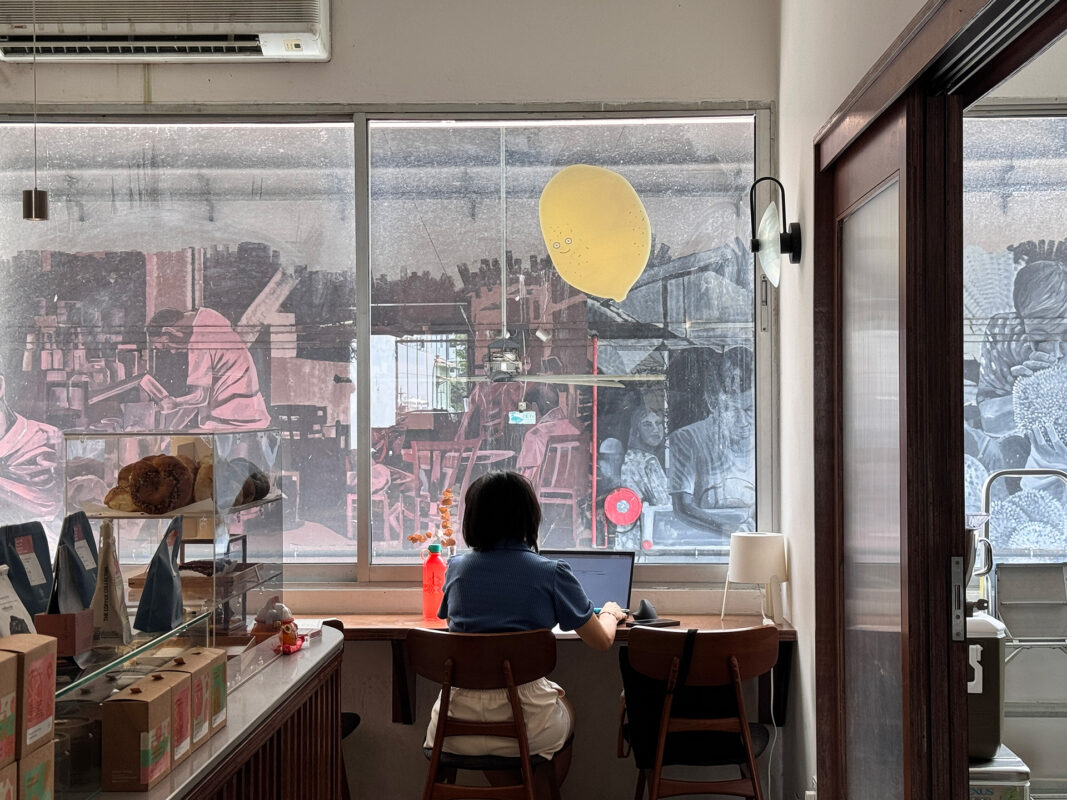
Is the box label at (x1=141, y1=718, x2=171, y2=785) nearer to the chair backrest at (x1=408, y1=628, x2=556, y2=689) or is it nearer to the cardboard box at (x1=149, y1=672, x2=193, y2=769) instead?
the cardboard box at (x1=149, y1=672, x2=193, y2=769)

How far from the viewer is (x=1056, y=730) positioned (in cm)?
232

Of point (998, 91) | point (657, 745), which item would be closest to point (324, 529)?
point (657, 745)

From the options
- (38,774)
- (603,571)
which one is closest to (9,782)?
(38,774)

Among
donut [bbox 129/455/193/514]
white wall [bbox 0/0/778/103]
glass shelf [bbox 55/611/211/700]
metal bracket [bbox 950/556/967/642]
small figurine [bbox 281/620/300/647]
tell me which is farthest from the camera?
white wall [bbox 0/0/778/103]

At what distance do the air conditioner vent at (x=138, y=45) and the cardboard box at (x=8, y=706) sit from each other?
103 inches

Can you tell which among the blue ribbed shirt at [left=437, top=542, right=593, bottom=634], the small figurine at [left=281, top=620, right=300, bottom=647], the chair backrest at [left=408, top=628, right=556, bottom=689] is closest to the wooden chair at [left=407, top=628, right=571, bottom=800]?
the chair backrest at [left=408, top=628, right=556, bottom=689]

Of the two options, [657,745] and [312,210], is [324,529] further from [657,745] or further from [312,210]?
[657,745]

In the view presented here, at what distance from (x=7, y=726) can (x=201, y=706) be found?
516 mm

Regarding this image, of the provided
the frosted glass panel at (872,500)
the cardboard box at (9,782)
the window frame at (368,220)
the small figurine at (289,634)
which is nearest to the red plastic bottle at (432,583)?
the window frame at (368,220)

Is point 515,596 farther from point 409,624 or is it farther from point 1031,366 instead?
point 1031,366

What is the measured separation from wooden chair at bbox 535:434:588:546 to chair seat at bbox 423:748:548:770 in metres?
0.99

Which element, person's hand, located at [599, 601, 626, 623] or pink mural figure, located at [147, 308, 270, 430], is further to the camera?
pink mural figure, located at [147, 308, 270, 430]

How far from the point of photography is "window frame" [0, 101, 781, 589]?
338cm

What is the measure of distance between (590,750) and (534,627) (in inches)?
35.5
